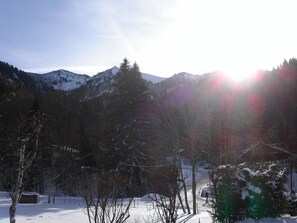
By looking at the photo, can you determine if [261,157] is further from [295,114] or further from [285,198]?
[285,198]

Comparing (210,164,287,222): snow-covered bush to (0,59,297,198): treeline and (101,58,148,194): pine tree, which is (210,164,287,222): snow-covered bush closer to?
(0,59,297,198): treeline

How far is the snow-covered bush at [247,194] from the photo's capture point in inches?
582

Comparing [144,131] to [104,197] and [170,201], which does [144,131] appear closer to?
[104,197]

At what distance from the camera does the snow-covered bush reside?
14781 millimetres

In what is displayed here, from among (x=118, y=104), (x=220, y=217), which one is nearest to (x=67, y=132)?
(x=118, y=104)

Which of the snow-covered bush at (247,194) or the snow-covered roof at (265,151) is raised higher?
the snow-covered roof at (265,151)

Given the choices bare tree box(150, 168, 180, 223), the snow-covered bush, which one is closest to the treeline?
bare tree box(150, 168, 180, 223)

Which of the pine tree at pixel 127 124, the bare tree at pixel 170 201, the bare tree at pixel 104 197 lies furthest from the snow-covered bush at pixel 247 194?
the pine tree at pixel 127 124

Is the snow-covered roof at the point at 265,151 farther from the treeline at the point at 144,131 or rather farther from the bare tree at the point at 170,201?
the bare tree at the point at 170,201

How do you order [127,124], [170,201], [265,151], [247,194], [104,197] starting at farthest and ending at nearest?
[265,151]
[127,124]
[247,194]
[104,197]
[170,201]

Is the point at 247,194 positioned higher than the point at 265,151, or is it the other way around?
the point at 265,151

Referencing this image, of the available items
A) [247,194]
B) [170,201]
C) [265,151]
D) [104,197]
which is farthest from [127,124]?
[170,201]

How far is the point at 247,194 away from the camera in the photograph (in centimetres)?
1515

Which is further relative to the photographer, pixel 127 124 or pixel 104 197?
pixel 127 124
